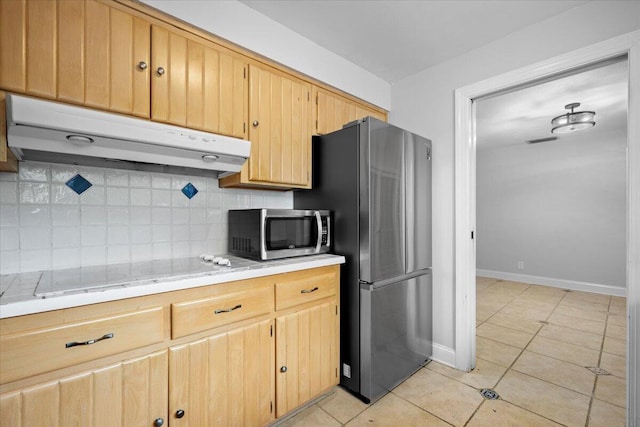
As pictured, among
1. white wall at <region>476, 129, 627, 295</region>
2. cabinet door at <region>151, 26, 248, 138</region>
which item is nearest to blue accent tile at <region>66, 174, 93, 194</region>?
cabinet door at <region>151, 26, 248, 138</region>

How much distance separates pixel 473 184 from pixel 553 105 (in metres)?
2.11

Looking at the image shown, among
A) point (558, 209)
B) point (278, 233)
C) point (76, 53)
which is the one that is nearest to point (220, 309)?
point (278, 233)

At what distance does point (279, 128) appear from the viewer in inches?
77.6

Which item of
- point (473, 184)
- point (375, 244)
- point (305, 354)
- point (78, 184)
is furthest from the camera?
point (473, 184)

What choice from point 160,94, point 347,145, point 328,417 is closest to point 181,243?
point 160,94

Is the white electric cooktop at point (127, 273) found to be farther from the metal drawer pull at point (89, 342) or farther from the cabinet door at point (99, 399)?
the cabinet door at point (99, 399)

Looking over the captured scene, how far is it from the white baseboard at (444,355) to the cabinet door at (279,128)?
1.75 meters

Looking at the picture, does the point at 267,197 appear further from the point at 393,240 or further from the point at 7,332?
A: the point at 7,332

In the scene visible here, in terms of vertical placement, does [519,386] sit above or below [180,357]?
below

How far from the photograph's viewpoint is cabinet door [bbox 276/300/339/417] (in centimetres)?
160

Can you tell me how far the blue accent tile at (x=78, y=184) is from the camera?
152cm

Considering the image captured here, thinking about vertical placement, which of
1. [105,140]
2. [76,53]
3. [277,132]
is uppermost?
[76,53]

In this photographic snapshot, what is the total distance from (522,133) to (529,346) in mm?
3286

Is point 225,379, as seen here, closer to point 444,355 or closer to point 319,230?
point 319,230
